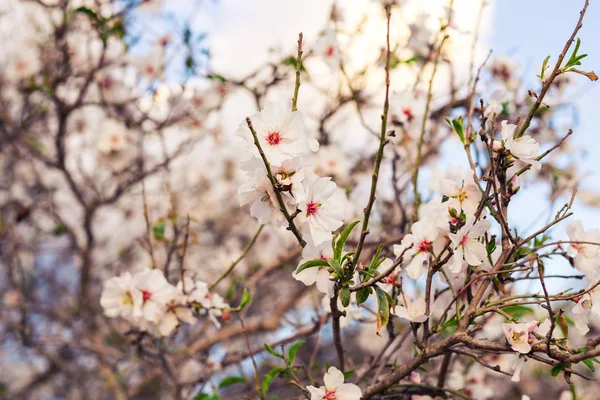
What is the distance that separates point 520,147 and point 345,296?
1.26 feet

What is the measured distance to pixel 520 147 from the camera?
2.84 feet

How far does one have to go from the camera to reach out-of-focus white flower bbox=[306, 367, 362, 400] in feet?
3.05

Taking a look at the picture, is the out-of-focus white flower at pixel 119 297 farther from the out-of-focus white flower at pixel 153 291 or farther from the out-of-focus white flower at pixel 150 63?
the out-of-focus white flower at pixel 150 63

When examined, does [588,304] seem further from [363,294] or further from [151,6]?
[151,6]

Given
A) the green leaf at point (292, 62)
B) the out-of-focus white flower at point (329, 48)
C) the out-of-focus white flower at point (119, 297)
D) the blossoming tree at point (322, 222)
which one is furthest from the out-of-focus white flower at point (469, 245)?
the out-of-focus white flower at point (329, 48)

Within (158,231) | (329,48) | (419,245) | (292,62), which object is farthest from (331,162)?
(419,245)

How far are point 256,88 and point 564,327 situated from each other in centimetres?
159

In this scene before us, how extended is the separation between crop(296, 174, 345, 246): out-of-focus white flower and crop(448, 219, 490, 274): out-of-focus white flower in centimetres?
19

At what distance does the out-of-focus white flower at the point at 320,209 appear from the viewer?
2.77 ft

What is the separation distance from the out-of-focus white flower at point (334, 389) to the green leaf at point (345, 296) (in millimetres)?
192

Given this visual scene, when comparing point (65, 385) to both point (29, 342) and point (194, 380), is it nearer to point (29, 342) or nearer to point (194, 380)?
point (29, 342)

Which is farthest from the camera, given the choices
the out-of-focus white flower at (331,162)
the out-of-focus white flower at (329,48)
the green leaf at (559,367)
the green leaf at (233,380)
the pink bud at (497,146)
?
the out-of-focus white flower at (331,162)

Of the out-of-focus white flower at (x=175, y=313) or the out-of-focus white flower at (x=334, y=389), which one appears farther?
the out-of-focus white flower at (x=175, y=313)

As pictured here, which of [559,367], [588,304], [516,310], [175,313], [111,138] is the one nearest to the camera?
[559,367]
